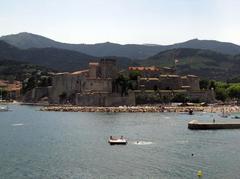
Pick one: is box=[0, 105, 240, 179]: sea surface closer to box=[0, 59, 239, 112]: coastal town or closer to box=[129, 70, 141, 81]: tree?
box=[0, 59, 239, 112]: coastal town

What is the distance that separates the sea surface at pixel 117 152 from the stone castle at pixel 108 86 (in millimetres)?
41008

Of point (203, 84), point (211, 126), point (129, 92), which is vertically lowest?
point (211, 126)

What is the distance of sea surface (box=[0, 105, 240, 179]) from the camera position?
37094mm

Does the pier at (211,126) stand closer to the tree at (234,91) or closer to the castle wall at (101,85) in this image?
the castle wall at (101,85)

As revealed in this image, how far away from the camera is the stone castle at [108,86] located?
115125 mm

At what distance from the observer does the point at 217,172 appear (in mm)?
36812

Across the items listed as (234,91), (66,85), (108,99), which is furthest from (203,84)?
(66,85)

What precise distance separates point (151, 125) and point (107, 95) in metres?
41.3

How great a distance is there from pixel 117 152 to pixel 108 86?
227 ft

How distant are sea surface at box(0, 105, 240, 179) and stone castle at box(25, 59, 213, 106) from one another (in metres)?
41.0

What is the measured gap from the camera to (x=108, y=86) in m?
116

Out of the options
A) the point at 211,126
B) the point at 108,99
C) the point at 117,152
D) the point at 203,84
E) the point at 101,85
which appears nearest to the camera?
the point at 117,152

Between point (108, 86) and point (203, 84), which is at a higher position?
point (203, 84)

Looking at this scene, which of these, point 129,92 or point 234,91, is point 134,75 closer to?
point 129,92
